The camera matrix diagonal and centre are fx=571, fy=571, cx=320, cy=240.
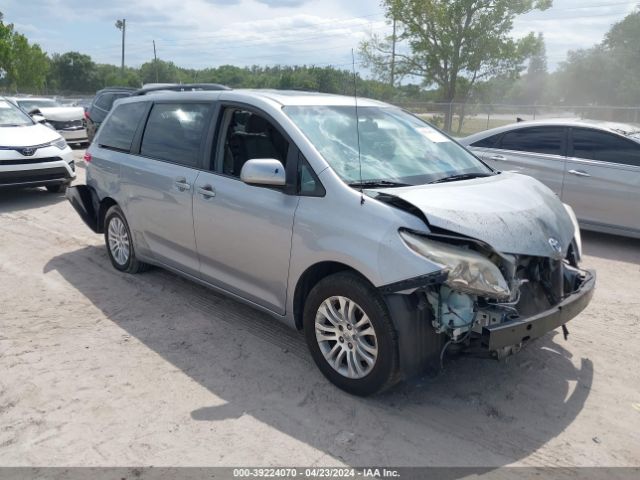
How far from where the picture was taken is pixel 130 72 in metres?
75.3

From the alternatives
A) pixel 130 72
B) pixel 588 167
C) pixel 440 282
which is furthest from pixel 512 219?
pixel 130 72

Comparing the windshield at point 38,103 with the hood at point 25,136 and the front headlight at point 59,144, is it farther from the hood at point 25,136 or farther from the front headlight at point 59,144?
the front headlight at point 59,144

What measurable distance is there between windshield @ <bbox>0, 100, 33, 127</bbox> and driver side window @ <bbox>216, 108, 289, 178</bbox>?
7.20m

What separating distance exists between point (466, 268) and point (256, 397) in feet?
5.02

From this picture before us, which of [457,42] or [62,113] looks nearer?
[62,113]

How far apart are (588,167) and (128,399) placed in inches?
246

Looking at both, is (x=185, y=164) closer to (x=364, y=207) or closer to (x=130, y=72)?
(x=364, y=207)

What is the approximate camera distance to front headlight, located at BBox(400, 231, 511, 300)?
308 centimetres

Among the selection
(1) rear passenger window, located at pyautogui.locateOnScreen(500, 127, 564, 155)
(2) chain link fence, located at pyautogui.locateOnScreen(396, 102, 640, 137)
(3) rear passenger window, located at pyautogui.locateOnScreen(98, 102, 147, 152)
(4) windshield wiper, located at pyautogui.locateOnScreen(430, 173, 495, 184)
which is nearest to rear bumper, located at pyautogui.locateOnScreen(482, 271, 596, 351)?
(4) windshield wiper, located at pyautogui.locateOnScreen(430, 173, 495, 184)

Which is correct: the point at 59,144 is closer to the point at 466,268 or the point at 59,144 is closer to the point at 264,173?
the point at 264,173

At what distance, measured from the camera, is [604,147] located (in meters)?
7.25

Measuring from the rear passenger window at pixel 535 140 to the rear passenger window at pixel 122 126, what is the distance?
503cm

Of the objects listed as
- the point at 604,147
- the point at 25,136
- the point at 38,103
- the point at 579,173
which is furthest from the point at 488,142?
the point at 38,103

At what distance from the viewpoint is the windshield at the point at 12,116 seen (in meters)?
10.1
